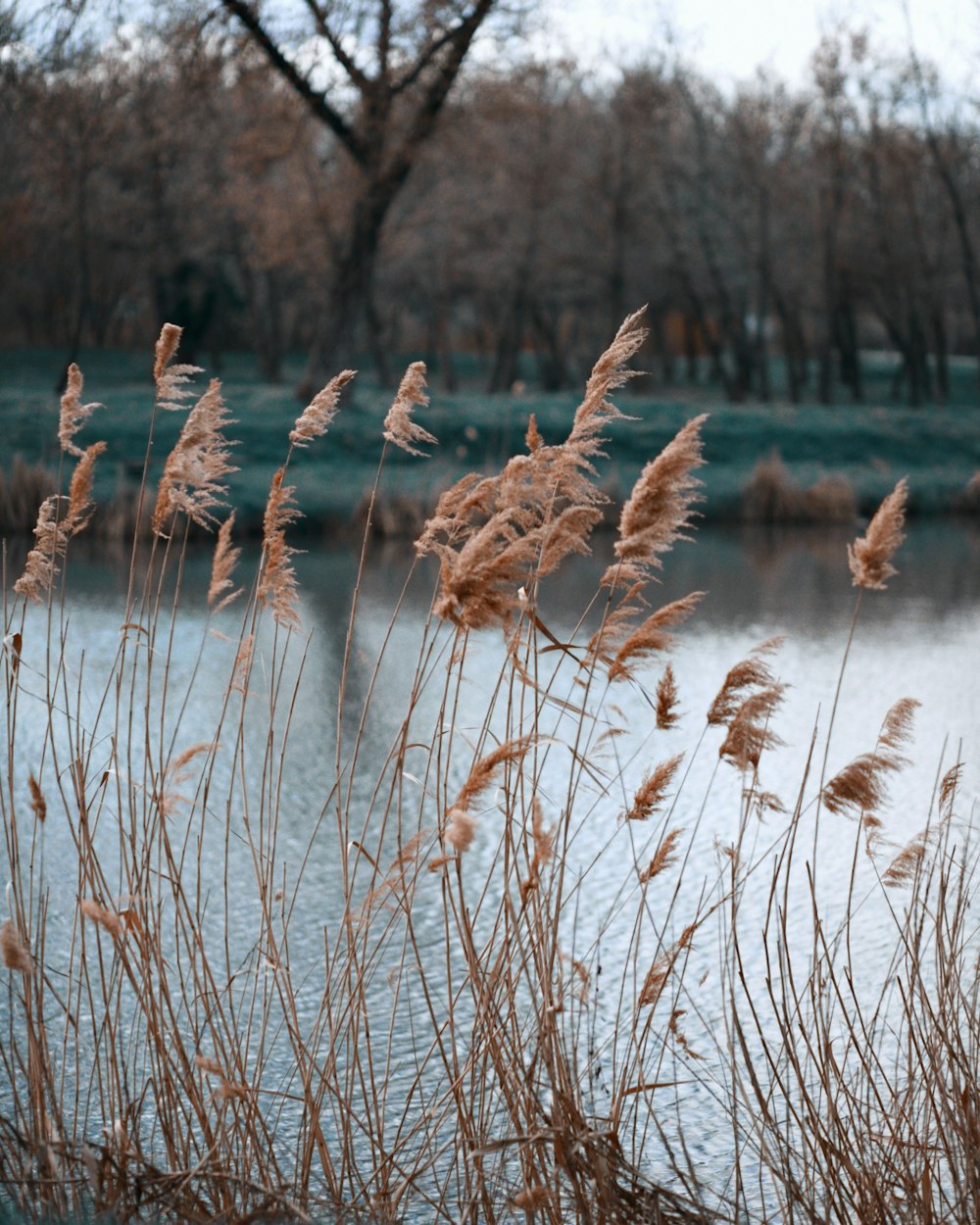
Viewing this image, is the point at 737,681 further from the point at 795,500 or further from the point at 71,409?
the point at 795,500

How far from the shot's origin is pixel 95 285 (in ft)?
97.2

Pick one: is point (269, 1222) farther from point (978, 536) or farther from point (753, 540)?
point (978, 536)

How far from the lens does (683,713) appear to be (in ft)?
14.6

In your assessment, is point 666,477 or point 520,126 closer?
point 666,477

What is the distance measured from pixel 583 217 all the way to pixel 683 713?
79.9ft

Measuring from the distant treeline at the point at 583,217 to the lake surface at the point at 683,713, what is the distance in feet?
32.7

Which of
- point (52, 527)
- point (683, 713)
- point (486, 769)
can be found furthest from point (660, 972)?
point (683, 713)

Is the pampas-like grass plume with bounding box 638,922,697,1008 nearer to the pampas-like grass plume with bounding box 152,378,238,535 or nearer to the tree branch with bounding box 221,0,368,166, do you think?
the pampas-like grass plume with bounding box 152,378,238,535

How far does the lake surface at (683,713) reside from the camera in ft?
11.5

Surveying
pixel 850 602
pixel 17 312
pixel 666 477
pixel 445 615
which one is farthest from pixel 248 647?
pixel 17 312

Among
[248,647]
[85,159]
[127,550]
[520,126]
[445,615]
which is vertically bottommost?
[127,550]

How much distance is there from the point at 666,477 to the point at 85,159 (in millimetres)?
18040

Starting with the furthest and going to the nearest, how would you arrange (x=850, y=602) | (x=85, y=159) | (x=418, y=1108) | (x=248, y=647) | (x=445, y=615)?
(x=85, y=159), (x=850, y=602), (x=418, y=1108), (x=248, y=647), (x=445, y=615)

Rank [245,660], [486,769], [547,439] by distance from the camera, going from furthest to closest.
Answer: [547,439], [245,660], [486,769]
